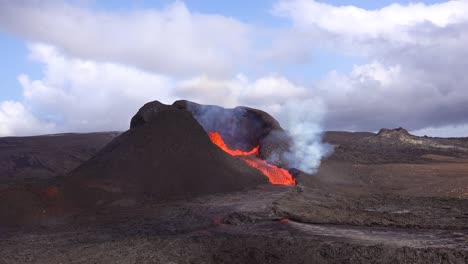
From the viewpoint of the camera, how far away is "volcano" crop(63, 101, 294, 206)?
56.4ft

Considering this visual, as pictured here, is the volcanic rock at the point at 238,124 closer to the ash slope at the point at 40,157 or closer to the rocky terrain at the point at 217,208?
the rocky terrain at the point at 217,208

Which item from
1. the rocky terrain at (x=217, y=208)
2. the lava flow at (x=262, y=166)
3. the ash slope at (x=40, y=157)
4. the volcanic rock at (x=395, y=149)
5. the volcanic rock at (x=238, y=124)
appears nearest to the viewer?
the rocky terrain at (x=217, y=208)

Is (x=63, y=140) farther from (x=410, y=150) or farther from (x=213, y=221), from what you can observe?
(x=213, y=221)

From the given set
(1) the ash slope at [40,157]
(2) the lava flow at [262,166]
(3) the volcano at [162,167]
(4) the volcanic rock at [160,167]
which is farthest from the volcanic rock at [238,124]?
(1) the ash slope at [40,157]

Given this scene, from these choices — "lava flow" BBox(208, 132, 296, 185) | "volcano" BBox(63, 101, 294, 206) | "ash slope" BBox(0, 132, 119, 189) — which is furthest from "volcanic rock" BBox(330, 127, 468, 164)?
"ash slope" BBox(0, 132, 119, 189)

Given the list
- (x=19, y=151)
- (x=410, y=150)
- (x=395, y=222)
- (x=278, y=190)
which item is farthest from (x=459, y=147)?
(x=19, y=151)

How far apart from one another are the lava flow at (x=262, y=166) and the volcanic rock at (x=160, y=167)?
1.34 metres

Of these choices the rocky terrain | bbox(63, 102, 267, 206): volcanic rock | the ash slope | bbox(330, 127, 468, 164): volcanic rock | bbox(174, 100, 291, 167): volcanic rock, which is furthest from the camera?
the ash slope

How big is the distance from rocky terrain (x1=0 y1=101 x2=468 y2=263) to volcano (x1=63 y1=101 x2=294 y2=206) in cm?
5

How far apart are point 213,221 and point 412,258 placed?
5788 millimetres

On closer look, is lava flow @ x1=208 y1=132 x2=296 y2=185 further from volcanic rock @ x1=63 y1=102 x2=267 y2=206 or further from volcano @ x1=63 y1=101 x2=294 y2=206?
volcanic rock @ x1=63 y1=102 x2=267 y2=206

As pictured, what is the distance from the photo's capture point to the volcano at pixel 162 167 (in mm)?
17188

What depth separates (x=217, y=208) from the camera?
14227 millimetres

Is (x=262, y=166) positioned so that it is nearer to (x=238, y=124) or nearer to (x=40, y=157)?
(x=238, y=124)
